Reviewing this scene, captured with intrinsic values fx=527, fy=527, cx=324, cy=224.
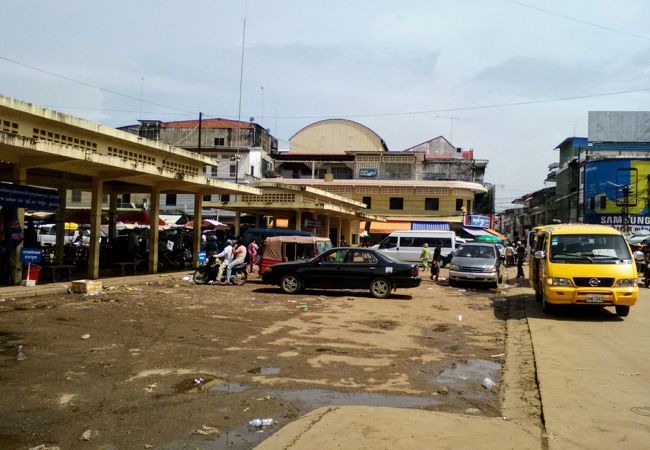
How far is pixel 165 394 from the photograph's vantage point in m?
5.75

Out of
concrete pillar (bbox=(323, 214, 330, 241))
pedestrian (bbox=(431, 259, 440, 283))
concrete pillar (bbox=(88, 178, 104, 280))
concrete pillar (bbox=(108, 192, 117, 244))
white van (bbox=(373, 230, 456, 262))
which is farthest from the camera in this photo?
concrete pillar (bbox=(323, 214, 330, 241))

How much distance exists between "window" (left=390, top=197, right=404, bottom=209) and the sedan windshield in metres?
35.9

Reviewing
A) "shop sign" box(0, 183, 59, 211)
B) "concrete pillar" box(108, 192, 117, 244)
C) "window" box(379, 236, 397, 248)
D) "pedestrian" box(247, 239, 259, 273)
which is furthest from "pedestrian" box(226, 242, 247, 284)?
"window" box(379, 236, 397, 248)

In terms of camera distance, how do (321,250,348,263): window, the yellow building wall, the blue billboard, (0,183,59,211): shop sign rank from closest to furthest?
(0,183,59,211): shop sign
(321,250,348,263): window
the blue billboard
the yellow building wall

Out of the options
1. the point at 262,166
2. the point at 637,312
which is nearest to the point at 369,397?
the point at 637,312

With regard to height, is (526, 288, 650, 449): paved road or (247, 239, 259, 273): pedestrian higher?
(247, 239, 259, 273): pedestrian

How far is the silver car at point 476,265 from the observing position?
60.7 feet

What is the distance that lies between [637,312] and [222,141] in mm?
46377

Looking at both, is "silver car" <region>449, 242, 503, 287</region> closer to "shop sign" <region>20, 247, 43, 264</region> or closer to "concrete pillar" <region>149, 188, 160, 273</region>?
"concrete pillar" <region>149, 188, 160, 273</region>

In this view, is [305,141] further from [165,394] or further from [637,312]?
[165,394]

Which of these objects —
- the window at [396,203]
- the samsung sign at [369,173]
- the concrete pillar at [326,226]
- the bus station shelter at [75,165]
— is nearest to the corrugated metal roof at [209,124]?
the samsung sign at [369,173]

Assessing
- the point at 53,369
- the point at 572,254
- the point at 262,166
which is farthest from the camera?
the point at 262,166

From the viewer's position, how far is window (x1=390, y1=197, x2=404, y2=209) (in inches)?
1908

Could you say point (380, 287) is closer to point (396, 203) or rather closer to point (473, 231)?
point (473, 231)
